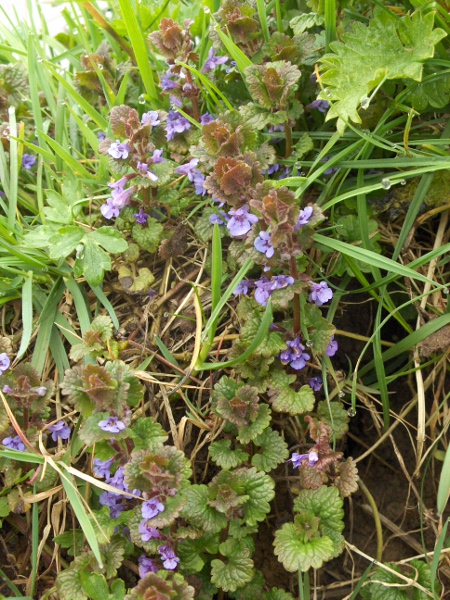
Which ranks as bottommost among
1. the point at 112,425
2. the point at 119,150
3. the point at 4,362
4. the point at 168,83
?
the point at 112,425

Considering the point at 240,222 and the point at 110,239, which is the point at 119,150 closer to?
the point at 110,239

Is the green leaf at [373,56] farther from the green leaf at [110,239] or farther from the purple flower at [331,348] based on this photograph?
the green leaf at [110,239]

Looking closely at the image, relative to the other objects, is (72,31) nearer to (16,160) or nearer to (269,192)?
(16,160)

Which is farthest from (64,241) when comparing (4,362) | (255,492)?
(255,492)

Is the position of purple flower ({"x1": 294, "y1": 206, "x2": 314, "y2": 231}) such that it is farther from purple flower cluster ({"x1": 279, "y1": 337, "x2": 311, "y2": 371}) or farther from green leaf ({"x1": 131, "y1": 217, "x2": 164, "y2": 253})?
green leaf ({"x1": 131, "y1": 217, "x2": 164, "y2": 253})

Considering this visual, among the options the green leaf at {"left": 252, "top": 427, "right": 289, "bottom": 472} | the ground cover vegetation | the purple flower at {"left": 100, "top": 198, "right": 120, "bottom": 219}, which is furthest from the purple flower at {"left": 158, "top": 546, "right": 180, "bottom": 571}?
the purple flower at {"left": 100, "top": 198, "right": 120, "bottom": 219}

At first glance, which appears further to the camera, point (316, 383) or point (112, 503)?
point (316, 383)

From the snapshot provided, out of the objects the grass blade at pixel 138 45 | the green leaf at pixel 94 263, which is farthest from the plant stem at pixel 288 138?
the green leaf at pixel 94 263
